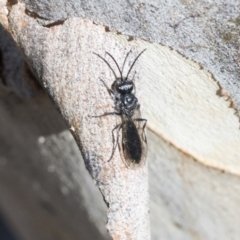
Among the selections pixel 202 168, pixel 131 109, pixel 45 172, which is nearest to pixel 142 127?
pixel 131 109

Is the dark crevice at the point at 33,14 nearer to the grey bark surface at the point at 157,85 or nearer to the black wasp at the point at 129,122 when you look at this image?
the grey bark surface at the point at 157,85

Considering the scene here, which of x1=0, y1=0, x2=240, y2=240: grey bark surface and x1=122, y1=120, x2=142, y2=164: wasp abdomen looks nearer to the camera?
x1=0, y1=0, x2=240, y2=240: grey bark surface

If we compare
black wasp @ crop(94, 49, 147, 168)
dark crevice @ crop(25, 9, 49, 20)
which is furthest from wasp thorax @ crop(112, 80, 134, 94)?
dark crevice @ crop(25, 9, 49, 20)

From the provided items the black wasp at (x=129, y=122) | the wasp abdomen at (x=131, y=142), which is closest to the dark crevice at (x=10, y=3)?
the black wasp at (x=129, y=122)

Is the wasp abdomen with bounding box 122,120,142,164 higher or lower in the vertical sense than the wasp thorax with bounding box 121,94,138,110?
lower

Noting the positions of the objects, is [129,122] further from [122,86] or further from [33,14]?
[33,14]

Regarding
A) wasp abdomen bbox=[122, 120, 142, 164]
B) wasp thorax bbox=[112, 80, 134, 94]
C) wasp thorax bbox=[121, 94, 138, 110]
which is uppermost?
wasp thorax bbox=[112, 80, 134, 94]

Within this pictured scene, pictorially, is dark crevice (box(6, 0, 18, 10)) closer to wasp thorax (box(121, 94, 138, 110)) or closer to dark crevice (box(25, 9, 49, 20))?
dark crevice (box(25, 9, 49, 20))

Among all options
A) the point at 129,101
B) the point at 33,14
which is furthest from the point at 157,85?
the point at 33,14

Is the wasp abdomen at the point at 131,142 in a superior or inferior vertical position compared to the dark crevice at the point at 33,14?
inferior
